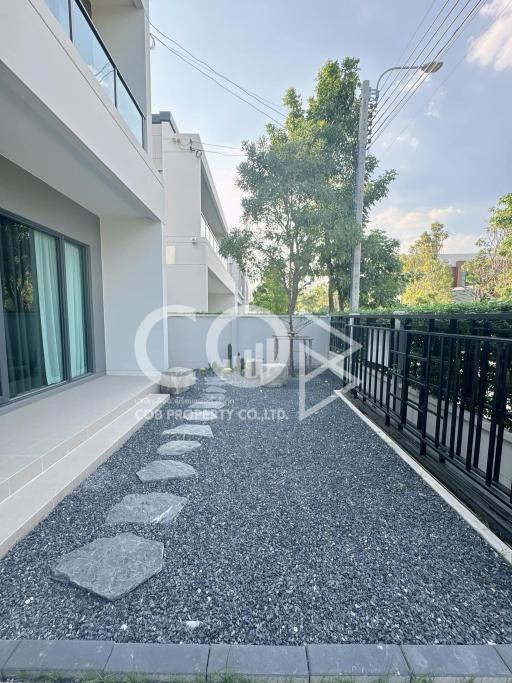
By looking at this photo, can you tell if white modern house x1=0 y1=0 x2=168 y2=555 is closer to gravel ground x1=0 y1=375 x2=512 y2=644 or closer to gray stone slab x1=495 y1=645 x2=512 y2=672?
gravel ground x1=0 y1=375 x2=512 y2=644

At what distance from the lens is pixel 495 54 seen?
5.59 meters

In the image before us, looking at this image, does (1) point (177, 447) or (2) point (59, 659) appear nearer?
(2) point (59, 659)

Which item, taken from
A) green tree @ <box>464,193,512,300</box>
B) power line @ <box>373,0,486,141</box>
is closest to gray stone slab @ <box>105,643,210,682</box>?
power line @ <box>373,0,486,141</box>

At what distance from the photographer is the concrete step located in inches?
70.6

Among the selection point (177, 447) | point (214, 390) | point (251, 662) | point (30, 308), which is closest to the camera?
point (251, 662)

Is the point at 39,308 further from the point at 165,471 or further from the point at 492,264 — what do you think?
the point at 492,264

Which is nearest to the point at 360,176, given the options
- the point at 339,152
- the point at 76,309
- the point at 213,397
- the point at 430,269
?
the point at 339,152

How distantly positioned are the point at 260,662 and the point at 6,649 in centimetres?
92

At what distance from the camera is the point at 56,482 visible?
88.5 inches

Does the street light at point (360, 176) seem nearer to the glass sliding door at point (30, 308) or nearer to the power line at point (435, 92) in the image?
the power line at point (435, 92)

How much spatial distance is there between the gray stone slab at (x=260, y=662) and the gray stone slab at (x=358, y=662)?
45 mm

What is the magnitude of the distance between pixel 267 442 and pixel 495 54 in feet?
25.5

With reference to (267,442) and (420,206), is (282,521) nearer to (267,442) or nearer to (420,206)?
(267,442)

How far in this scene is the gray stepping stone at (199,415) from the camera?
3902mm
